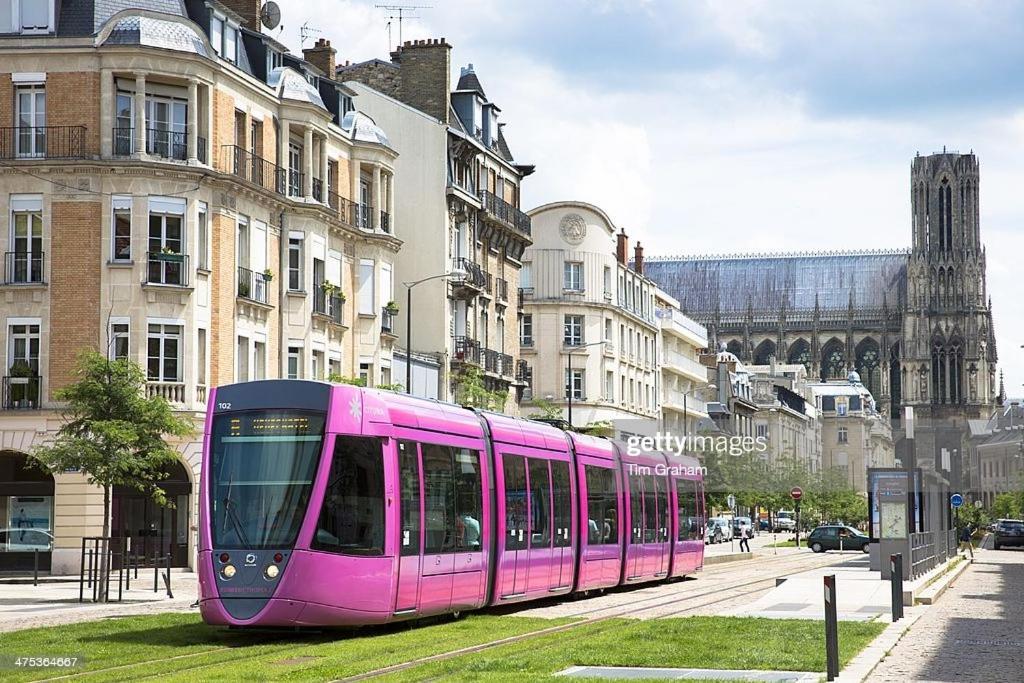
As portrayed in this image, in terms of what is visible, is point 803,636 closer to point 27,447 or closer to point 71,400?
point 71,400

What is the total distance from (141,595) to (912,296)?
538 ft

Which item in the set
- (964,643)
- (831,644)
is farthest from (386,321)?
→ (831,644)

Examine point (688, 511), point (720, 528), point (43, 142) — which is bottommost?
point (720, 528)

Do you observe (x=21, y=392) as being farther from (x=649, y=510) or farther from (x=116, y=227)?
(x=649, y=510)

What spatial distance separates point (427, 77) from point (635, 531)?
31468mm

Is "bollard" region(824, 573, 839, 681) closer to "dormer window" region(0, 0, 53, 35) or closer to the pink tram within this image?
the pink tram

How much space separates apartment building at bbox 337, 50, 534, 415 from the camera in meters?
60.6

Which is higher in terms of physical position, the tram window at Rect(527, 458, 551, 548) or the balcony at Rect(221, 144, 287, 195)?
the balcony at Rect(221, 144, 287, 195)

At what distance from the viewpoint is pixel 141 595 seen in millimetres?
34125

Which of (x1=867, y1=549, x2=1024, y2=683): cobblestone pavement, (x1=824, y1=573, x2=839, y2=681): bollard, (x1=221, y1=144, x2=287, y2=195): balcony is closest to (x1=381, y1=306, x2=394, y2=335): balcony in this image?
(x1=221, y1=144, x2=287, y2=195): balcony

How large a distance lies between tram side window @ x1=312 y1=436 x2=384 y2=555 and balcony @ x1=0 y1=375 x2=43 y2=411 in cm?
2367

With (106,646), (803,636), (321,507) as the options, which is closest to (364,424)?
(321,507)

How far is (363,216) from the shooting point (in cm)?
5419

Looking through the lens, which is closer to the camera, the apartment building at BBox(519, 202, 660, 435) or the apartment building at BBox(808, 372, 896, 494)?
the apartment building at BBox(519, 202, 660, 435)
